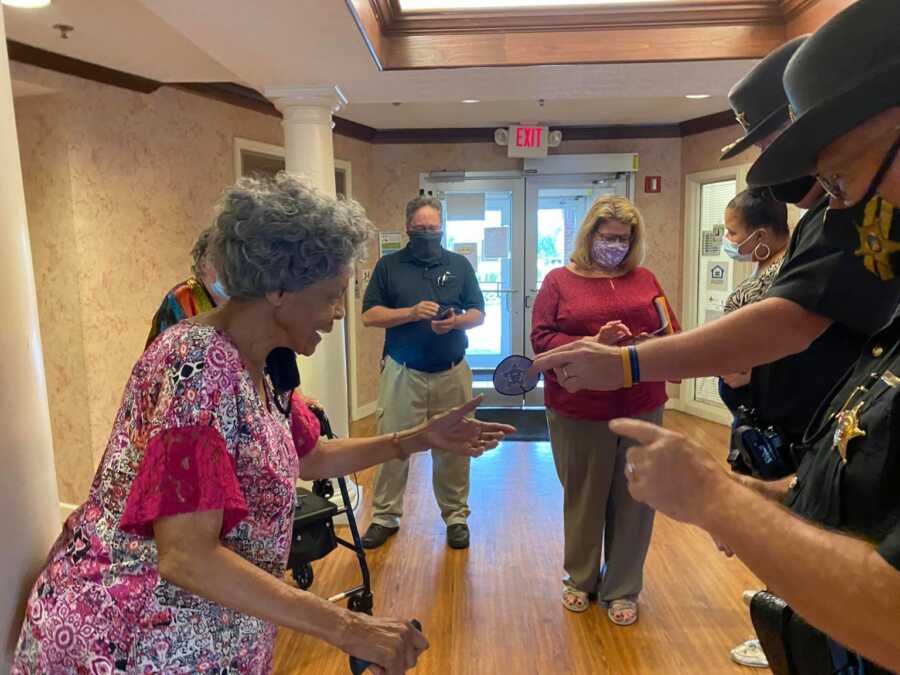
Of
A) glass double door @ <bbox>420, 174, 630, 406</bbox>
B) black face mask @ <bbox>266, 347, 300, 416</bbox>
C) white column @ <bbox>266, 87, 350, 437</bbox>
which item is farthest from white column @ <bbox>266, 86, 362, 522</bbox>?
glass double door @ <bbox>420, 174, 630, 406</bbox>

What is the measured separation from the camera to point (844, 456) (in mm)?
806

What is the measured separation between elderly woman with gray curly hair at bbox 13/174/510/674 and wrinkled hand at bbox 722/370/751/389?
4.20ft

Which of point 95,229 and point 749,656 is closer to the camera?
point 749,656

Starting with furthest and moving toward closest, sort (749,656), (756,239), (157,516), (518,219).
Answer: (518,219) < (749,656) < (756,239) < (157,516)

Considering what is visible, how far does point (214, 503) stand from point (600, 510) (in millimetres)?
1778

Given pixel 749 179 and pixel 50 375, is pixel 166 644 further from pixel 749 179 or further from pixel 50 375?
pixel 50 375

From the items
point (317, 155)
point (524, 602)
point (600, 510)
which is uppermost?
point (317, 155)

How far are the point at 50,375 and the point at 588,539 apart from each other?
9.30 feet

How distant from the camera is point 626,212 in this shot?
2287 mm

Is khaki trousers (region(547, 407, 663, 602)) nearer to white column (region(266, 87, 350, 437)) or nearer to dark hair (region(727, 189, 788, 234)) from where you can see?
dark hair (region(727, 189, 788, 234))

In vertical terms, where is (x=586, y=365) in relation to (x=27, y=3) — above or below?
below

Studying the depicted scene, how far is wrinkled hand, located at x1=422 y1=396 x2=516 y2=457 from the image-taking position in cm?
155

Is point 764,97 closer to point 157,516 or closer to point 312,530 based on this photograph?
point 157,516

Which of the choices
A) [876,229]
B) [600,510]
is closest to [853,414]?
[876,229]
